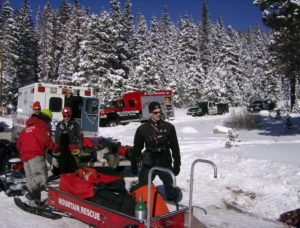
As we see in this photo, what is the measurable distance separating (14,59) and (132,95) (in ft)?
89.4

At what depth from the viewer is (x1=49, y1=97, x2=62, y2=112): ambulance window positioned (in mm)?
14688

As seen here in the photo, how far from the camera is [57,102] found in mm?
14844

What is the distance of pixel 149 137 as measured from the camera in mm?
6445

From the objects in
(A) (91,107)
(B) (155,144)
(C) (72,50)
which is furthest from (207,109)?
(B) (155,144)

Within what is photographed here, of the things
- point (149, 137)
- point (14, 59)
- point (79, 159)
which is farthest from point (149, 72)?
point (149, 137)

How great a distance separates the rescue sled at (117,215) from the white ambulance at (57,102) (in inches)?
333

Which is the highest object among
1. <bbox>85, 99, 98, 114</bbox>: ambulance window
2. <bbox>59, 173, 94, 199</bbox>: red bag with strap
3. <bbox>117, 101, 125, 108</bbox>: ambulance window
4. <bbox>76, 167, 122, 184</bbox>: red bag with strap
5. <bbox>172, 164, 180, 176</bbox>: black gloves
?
<bbox>117, 101, 125, 108</bbox>: ambulance window

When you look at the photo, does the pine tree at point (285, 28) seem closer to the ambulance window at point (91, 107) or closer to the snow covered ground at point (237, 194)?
the snow covered ground at point (237, 194)

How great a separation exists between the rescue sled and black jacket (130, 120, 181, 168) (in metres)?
0.78

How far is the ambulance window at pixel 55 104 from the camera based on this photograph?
14688mm

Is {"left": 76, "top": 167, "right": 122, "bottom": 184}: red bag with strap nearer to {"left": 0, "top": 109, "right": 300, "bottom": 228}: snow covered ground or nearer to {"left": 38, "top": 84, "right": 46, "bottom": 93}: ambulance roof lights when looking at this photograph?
{"left": 0, "top": 109, "right": 300, "bottom": 228}: snow covered ground

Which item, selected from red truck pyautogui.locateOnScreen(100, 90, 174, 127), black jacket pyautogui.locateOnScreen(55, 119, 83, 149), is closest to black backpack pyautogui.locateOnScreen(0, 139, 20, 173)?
black jacket pyautogui.locateOnScreen(55, 119, 83, 149)

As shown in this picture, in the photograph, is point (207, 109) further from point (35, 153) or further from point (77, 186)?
point (77, 186)

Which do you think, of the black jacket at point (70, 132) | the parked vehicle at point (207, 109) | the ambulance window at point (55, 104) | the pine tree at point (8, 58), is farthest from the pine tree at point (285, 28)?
the pine tree at point (8, 58)
